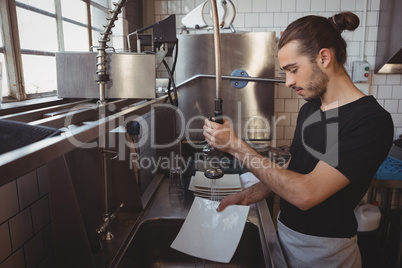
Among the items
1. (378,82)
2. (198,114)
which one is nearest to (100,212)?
(198,114)

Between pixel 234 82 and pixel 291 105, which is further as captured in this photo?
pixel 291 105

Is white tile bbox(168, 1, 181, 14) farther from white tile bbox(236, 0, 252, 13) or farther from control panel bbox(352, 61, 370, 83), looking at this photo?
control panel bbox(352, 61, 370, 83)

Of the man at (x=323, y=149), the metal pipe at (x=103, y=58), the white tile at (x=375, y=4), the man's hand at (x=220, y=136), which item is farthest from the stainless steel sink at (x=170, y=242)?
the white tile at (x=375, y=4)

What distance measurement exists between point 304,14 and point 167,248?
2793 mm

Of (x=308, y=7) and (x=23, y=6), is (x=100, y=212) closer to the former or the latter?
(x=23, y=6)

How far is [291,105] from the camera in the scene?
342 cm

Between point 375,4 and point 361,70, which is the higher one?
point 375,4

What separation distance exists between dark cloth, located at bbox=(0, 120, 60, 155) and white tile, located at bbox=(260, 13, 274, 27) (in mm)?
3116

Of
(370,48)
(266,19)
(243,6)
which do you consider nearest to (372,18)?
(370,48)

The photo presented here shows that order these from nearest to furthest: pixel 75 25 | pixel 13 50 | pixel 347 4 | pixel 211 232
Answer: pixel 211 232, pixel 13 50, pixel 75 25, pixel 347 4

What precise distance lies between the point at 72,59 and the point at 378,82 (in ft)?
10.5

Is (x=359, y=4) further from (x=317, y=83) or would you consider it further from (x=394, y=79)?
(x=317, y=83)

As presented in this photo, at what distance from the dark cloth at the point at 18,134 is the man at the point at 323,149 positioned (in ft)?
1.92

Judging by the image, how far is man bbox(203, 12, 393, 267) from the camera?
3.35ft
